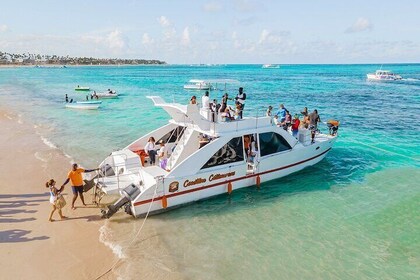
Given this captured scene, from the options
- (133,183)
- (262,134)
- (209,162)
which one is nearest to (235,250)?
(209,162)

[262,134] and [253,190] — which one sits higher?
[262,134]

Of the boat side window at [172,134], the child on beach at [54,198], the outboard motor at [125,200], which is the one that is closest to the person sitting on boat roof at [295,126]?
the boat side window at [172,134]

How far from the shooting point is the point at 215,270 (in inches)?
325

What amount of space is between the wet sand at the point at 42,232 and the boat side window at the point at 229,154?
435cm

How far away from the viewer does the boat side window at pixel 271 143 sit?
12953 millimetres

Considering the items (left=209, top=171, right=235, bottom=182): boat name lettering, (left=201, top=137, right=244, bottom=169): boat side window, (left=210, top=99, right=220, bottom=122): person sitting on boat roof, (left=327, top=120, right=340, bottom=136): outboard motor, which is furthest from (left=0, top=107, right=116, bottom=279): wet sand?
(left=327, top=120, right=340, bottom=136): outboard motor

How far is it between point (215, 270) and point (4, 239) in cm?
618

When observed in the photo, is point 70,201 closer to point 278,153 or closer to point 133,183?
point 133,183

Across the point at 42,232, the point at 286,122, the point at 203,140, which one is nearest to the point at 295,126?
the point at 286,122

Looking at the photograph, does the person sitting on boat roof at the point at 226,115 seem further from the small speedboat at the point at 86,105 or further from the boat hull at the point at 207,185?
the small speedboat at the point at 86,105

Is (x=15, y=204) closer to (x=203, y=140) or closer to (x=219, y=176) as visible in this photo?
(x=203, y=140)

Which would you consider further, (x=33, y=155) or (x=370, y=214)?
(x=33, y=155)

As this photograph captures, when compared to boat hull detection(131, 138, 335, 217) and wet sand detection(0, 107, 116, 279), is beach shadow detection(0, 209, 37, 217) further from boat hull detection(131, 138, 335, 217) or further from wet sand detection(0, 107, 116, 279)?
boat hull detection(131, 138, 335, 217)

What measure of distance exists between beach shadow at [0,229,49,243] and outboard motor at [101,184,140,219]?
1813 mm
